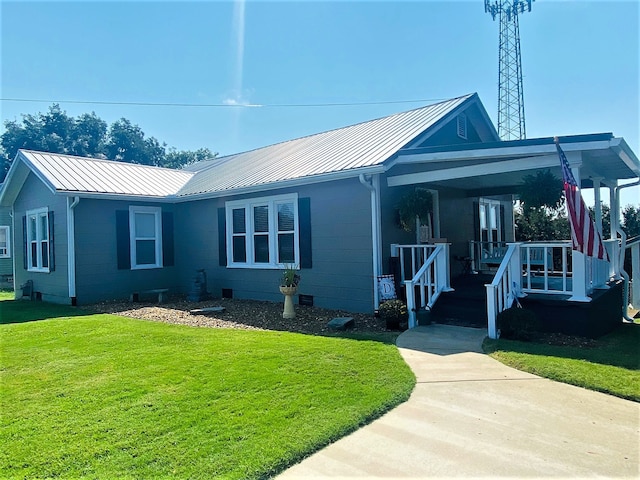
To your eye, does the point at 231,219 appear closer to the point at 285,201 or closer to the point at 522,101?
the point at 285,201

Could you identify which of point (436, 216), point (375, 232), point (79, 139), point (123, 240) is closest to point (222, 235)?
point (123, 240)

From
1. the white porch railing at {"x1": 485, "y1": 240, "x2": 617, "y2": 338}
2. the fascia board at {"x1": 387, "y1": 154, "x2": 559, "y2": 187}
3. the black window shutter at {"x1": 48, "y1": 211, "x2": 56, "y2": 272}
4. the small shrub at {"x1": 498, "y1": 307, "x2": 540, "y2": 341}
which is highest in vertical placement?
the fascia board at {"x1": 387, "y1": 154, "x2": 559, "y2": 187}

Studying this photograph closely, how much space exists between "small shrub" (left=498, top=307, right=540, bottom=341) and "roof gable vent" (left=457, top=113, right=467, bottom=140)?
20.3 ft

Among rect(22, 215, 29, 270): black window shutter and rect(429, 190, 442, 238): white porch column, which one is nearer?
rect(429, 190, 442, 238): white porch column

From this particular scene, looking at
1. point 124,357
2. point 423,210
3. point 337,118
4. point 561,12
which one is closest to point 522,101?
point 337,118

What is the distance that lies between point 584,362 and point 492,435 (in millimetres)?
2515

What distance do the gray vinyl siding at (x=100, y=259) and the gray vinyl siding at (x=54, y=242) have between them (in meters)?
0.40

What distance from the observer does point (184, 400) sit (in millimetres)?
3943

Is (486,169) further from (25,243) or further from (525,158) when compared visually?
(25,243)

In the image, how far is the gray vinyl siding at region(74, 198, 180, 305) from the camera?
1093cm

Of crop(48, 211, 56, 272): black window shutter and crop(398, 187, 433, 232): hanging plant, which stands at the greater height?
crop(398, 187, 433, 232): hanging plant

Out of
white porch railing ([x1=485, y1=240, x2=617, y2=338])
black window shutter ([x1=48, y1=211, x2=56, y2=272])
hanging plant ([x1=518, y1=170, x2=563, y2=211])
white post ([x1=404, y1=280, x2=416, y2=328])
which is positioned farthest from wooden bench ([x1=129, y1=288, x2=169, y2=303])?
hanging plant ([x1=518, y1=170, x2=563, y2=211])

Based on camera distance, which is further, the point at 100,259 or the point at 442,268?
the point at 100,259

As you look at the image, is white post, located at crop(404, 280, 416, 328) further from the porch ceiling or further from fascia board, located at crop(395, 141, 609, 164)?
fascia board, located at crop(395, 141, 609, 164)
